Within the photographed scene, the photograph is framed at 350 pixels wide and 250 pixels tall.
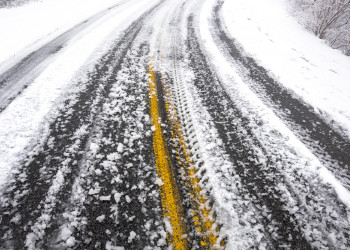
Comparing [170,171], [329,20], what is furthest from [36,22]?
[329,20]

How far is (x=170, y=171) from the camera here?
229 centimetres

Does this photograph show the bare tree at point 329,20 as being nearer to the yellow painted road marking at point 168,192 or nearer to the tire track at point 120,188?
the yellow painted road marking at point 168,192

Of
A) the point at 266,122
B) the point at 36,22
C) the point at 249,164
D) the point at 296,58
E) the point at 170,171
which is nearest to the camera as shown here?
the point at 170,171

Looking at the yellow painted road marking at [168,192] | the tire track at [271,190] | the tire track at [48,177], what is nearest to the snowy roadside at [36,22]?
the tire track at [48,177]

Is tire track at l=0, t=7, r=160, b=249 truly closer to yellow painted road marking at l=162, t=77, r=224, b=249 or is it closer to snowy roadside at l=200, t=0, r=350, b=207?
yellow painted road marking at l=162, t=77, r=224, b=249

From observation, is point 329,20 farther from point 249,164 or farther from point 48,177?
point 48,177

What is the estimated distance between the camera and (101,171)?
2232mm

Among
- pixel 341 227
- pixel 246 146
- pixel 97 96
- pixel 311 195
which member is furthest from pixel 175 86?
pixel 341 227

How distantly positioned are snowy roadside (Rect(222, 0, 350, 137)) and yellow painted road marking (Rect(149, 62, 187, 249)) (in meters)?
3.14

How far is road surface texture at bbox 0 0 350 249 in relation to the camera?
1.77 meters

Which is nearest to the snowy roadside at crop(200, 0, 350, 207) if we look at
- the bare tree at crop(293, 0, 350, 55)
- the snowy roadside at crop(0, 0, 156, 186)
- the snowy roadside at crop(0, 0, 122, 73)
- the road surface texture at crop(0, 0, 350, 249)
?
the road surface texture at crop(0, 0, 350, 249)

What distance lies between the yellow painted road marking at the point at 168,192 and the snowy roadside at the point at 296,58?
314 centimetres

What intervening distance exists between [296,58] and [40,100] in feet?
22.7

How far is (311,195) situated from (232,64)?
3.73 metres
